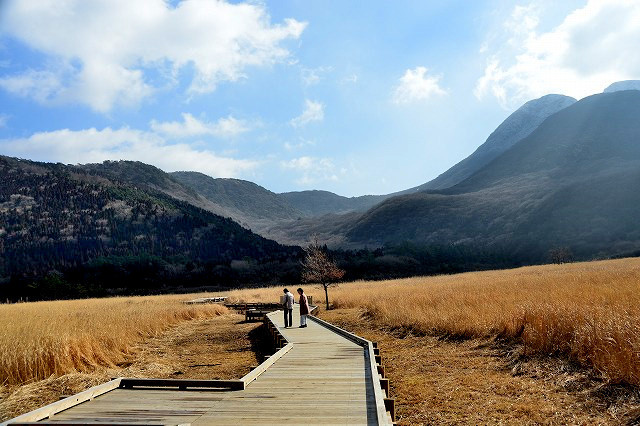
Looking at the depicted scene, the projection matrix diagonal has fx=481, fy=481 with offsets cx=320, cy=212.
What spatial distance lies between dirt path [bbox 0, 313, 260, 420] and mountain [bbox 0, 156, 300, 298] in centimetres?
5266

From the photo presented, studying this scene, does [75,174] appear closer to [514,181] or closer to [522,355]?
[514,181]

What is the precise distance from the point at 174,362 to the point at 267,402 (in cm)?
856

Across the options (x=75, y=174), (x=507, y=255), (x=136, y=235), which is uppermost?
(x=75, y=174)

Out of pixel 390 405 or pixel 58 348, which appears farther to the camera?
pixel 58 348

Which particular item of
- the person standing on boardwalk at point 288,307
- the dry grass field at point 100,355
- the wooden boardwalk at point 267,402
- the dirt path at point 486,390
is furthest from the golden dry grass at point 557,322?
the dry grass field at point 100,355

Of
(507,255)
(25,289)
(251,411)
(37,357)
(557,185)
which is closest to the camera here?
(251,411)

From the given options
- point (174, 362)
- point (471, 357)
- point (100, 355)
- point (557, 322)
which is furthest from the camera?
point (174, 362)

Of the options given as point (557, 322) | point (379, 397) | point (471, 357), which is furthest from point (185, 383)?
point (557, 322)

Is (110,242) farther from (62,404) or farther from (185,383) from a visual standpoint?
(62,404)

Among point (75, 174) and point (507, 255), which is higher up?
point (75, 174)

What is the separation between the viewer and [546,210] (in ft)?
403

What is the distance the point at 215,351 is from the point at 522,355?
1046 centimetres

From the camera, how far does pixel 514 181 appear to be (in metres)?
180

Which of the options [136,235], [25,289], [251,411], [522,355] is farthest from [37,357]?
[136,235]
